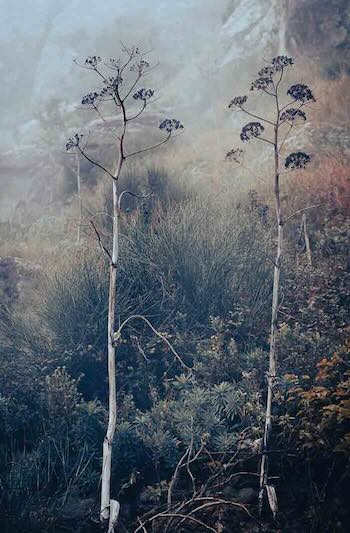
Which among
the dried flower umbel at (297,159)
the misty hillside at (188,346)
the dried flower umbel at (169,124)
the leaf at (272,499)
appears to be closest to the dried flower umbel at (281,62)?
the misty hillside at (188,346)

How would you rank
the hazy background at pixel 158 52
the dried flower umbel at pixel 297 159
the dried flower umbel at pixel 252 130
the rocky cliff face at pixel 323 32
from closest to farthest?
the dried flower umbel at pixel 297 159
the dried flower umbel at pixel 252 130
the rocky cliff face at pixel 323 32
the hazy background at pixel 158 52

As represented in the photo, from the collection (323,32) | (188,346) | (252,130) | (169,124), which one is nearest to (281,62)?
(252,130)

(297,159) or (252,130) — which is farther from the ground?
(252,130)

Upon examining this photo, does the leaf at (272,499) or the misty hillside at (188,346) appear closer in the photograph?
the leaf at (272,499)

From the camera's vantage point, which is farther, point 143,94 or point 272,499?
point 143,94

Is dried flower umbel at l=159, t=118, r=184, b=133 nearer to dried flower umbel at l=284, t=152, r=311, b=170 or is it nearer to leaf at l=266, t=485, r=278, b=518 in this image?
dried flower umbel at l=284, t=152, r=311, b=170

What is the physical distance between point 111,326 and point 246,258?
2827 mm

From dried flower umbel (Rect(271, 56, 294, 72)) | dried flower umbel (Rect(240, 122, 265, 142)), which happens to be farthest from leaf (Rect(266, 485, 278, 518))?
dried flower umbel (Rect(271, 56, 294, 72))

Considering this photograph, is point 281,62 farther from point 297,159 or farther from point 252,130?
point 297,159

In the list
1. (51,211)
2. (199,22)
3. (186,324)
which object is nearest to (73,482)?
(186,324)

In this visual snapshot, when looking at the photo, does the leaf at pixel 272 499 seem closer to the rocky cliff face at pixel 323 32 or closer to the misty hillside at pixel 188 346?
the misty hillside at pixel 188 346

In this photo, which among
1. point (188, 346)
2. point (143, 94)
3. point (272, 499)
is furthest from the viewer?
point (188, 346)

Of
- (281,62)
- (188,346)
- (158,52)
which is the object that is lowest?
(188,346)

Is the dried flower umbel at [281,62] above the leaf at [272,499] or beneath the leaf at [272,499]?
above
